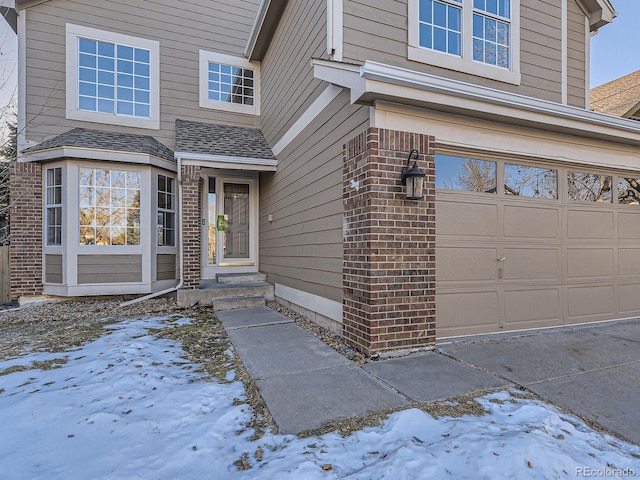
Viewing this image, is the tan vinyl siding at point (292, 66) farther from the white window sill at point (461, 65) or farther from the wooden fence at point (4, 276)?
the wooden fence at point (4, 276)

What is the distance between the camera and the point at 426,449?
1961 mm

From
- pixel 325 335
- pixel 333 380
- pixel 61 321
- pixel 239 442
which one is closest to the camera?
pixel 239 442

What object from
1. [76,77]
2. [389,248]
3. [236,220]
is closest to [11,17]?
[76,77]

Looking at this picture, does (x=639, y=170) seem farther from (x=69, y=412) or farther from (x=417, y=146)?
(x=69, y=412)

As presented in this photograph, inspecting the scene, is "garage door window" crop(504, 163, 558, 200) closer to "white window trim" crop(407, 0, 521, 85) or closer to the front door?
"white window trim" crop(407, 0, 521, 85)

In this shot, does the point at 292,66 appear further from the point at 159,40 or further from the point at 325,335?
the point at 325,335

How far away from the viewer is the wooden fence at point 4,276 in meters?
7.77

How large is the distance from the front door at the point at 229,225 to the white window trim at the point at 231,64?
1732 millimetres

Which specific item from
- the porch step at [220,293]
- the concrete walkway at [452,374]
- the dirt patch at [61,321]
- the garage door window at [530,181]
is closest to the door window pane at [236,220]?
the porch step at [220,293]

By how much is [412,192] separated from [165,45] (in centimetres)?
744

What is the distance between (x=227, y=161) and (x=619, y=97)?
9667 millimetres

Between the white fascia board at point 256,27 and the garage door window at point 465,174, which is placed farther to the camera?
the white fascia board at point 256,27

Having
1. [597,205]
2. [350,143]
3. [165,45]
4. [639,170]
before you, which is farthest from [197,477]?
[165,45]

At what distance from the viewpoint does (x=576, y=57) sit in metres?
5.79
